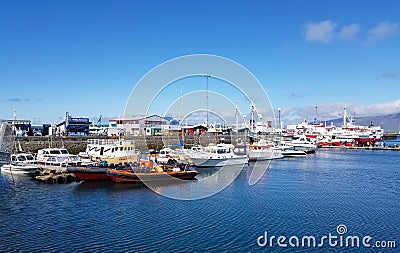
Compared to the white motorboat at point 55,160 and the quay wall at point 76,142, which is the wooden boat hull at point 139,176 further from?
the quay wall at point 76,142

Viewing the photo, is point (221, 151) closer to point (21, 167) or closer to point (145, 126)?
point (21, 167)

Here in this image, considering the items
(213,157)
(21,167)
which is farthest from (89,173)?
(213,157)

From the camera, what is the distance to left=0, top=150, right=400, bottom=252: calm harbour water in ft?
42.2

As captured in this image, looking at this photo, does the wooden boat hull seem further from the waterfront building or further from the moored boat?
the waterfront building

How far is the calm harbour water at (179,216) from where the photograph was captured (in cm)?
1286

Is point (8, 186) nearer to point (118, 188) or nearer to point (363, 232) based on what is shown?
point (118, 188)

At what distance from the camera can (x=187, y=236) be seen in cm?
1378

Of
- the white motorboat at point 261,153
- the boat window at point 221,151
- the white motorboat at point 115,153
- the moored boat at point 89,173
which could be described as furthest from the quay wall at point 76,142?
the moored boat at point 89,173

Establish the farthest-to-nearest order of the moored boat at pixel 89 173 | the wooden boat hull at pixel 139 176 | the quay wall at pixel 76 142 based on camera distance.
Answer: the quay wall at pixel 76 142 → the moored boat at pixel 89 173 → the wooden boat hull at pixel 139 176

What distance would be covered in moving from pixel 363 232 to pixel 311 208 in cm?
405

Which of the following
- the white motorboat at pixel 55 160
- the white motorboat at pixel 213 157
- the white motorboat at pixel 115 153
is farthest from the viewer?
the white motorboat at pixel 213 157

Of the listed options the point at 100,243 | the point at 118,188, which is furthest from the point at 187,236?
the point at 118,188

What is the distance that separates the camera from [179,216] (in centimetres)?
1661

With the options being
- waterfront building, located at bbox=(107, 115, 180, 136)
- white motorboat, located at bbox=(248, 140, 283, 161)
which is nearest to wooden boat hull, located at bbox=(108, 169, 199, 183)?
white motorboat, located at bbox=(248, 140, 283, 161)
